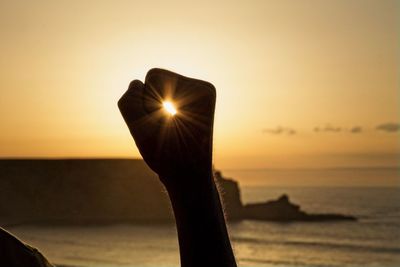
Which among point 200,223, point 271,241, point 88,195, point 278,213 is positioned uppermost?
point 88,195

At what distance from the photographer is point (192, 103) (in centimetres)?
69

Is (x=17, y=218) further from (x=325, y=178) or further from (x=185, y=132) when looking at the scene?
(x=185, y=132)

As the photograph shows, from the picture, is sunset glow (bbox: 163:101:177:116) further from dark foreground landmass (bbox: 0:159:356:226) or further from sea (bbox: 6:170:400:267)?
dark foreground landmass (bbox: 0:159:356:226)

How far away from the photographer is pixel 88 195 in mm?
77125

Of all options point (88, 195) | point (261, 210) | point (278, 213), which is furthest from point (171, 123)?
point (88, 195)

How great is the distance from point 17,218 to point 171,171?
73.3m

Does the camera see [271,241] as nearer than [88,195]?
Yes

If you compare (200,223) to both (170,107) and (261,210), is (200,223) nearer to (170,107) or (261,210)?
(170,107)

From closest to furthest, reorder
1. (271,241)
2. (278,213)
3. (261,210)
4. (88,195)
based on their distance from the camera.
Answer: (271,241) → (278,213) → (261,210) → (88,195)

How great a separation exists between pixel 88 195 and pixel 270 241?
3489 centimetres

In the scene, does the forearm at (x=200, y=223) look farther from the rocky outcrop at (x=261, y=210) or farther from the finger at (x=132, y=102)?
the rocky outcrop at (x=261, y=210)

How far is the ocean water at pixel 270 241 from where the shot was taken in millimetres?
37781

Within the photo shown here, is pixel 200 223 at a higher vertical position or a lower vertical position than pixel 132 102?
lower

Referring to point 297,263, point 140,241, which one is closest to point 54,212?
point 140,241
